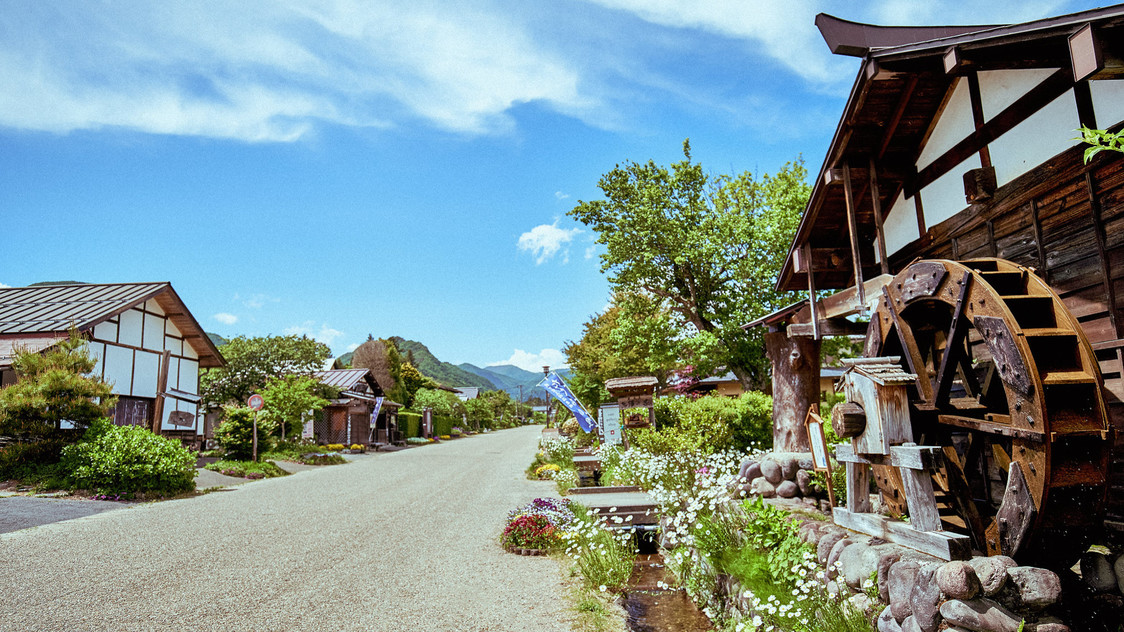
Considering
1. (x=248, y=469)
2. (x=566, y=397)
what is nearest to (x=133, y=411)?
(x=248, y=469)

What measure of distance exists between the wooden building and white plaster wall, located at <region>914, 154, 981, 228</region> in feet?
0.06

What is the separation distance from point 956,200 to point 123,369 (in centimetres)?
2374

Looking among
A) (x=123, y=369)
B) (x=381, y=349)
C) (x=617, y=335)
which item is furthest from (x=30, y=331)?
(x=381, y=349)

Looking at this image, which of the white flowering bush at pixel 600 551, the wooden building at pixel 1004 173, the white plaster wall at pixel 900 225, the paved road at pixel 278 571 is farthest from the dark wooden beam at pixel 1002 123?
the paved road at pixel 278 571

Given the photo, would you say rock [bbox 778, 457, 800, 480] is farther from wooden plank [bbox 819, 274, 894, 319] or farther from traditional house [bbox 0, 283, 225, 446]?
traditional house [bbox 0, 283, 225, 446]

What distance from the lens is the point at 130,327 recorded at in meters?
21.2

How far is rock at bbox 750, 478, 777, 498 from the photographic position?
8.59 metres

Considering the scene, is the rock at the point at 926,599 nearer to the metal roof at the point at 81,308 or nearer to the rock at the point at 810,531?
the rock at the point at 810,531

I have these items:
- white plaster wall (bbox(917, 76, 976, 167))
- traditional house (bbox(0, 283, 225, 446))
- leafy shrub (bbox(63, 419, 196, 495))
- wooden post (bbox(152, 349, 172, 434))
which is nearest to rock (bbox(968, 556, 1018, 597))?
white plaster wall (bbox(917, 76, 976, 167))

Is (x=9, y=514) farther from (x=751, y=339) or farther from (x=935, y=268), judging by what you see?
(x=751, y=339)

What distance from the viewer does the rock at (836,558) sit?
16.0 feet

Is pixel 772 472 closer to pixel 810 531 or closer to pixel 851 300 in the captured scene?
pixel 851 300

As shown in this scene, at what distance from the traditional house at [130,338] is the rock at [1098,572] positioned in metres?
22.2

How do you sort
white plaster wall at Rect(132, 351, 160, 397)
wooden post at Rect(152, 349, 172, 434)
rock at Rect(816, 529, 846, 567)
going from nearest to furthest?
1. rock at Rect(816, 529, 846, 567)
2. white plaster wall at Rect(132, 351, 160, 397)
3. wooden post at Rect(152, 349, 172, 434)
